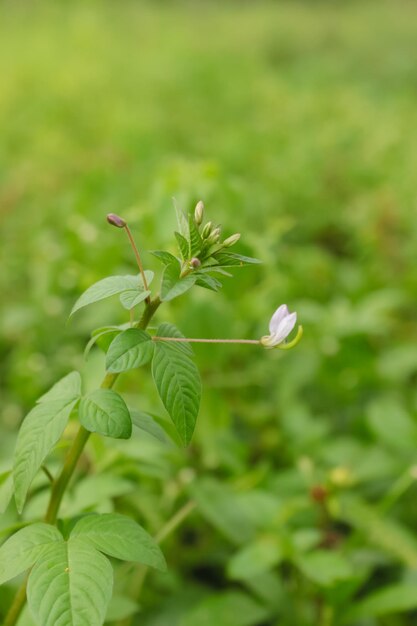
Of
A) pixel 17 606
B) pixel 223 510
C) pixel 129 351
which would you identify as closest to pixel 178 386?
pixel 129 351

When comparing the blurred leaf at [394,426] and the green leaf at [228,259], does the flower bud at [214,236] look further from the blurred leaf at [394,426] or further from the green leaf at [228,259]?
the blurred leaf at [394,426]

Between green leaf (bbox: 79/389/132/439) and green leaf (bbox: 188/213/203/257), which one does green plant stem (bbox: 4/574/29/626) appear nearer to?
green leaf (bbox: 79/389/132/439)

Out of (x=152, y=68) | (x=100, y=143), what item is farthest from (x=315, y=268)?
(x=152, y=68)

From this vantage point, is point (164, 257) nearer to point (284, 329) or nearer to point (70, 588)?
point (284, 329)

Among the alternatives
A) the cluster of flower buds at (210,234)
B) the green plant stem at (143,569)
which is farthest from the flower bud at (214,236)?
the green plant stem at (143,569)

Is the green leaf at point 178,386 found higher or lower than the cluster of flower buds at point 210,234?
lower

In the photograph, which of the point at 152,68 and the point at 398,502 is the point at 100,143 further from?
the point at 398,502
